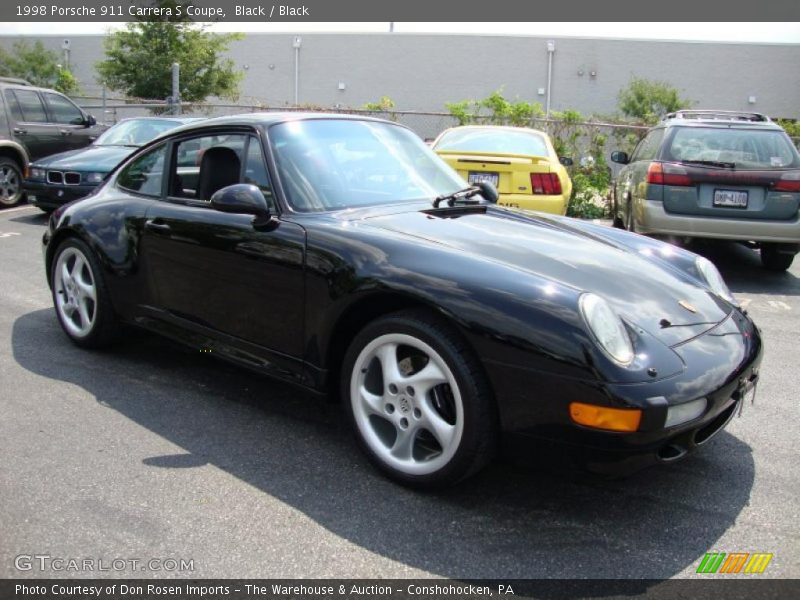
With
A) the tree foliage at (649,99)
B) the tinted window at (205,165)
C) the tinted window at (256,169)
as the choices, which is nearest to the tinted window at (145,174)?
the tinted window at (205,165)

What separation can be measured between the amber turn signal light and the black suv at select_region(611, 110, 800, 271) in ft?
16.9

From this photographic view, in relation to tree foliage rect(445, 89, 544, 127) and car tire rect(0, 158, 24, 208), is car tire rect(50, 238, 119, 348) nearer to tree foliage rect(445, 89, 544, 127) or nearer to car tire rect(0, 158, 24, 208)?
car tire rect(0, 158, 24, 208)

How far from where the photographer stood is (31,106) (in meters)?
11.5

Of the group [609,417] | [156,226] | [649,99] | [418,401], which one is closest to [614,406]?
[609,417]

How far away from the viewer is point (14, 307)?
5508 millimetres

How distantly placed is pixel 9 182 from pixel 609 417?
432 inches

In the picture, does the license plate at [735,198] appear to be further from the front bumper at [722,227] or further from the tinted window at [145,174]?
the tinted window at [145,174]

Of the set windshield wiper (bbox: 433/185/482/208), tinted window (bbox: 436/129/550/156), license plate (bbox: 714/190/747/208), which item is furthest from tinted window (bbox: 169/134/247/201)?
license plate (bbox: 714/190/747/208)

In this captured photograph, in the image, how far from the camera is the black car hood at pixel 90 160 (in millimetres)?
9336

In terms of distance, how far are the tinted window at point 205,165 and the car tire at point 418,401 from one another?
1336 mm

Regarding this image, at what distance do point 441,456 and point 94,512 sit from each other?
1.29 meters

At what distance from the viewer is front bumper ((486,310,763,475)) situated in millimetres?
2416

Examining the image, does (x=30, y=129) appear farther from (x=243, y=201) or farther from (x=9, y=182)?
(x=243, y=201)

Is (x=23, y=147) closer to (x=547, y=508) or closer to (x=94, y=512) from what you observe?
(x=94, y=512)
